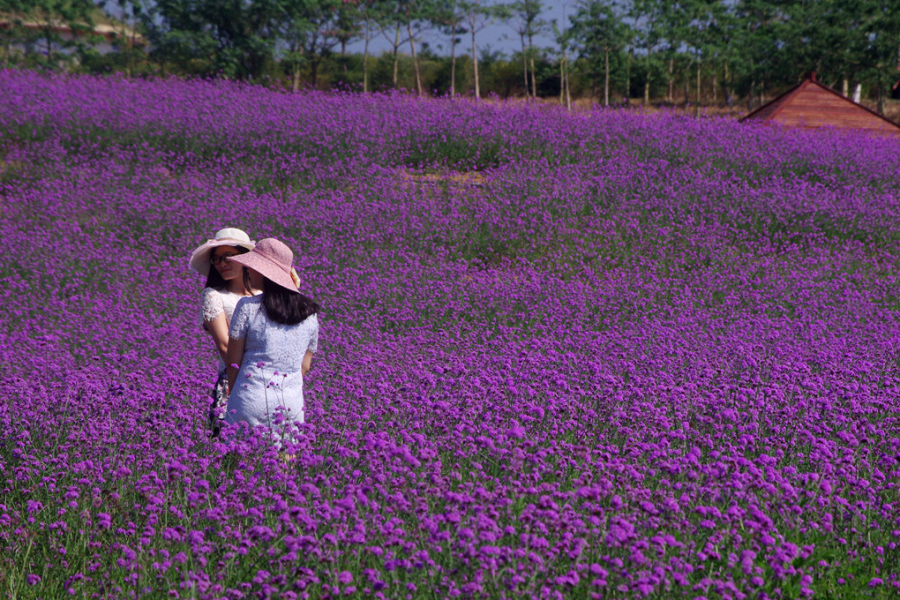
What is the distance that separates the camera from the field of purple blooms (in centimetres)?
220

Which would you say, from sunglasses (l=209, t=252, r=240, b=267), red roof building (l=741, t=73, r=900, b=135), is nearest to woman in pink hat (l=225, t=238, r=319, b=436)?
sunglasses (l=209, t=252, r=240, b=267)

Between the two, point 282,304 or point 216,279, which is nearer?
point 282,304

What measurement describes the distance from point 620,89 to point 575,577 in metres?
33.6

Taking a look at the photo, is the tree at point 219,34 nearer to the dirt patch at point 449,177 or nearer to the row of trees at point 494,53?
the row of trees at point 494,53

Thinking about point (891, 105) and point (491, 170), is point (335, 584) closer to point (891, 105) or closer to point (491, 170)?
point (491, 170)

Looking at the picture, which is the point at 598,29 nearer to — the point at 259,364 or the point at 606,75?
the point at 606,75

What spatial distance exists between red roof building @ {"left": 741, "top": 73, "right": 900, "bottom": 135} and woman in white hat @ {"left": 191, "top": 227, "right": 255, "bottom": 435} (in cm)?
1428

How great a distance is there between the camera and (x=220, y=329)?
11.5 feet

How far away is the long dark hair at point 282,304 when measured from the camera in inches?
122

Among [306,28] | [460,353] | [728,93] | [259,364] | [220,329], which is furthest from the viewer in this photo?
[728,93]

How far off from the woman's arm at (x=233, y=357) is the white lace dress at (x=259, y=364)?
0.07ft

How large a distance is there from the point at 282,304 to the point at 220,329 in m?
0.53

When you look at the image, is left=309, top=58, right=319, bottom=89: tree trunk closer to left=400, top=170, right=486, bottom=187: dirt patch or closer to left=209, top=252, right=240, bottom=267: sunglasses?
left=400, top=170, right=486, bottom=187: dirt patch

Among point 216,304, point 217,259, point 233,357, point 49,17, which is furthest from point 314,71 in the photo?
point 233,357
